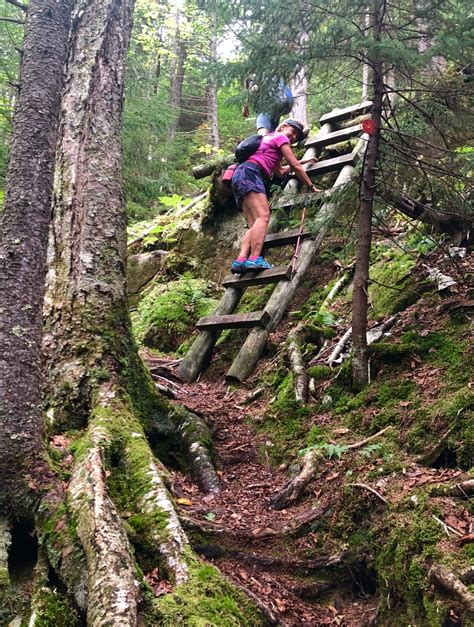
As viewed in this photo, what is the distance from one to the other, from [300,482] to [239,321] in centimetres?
254

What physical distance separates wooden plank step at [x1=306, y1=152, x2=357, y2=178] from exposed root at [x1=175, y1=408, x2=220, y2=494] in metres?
4.70

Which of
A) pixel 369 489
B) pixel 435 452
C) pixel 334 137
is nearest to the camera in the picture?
pixel 369 489

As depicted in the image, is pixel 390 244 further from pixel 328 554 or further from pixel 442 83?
pixel 328 554

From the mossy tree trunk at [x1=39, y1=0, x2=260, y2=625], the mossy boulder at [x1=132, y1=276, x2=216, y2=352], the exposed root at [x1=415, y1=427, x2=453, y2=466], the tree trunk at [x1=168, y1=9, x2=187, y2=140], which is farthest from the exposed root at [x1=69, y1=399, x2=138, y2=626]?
the tree trunk at [x1=168, y1=9, x2=187, y2=140]

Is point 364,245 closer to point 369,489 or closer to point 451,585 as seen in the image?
point 369,489

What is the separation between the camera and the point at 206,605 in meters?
2.25

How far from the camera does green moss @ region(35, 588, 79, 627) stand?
2.08 m

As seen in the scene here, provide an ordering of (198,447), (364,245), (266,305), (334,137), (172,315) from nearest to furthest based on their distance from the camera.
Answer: (198,447)
(364,245)
(266,305)
(172,315)
(334,137)

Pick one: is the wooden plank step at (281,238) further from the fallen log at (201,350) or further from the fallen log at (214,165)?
the fallen log at (214,165)

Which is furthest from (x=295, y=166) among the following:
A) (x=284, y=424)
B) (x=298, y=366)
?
(x=284, y=424)

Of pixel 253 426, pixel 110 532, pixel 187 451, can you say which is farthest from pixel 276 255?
pixel 110 532

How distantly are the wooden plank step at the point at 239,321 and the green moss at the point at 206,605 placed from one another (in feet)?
11.5

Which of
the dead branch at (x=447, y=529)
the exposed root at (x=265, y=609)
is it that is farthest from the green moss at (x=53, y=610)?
the dead branch at (x=447, y=529)

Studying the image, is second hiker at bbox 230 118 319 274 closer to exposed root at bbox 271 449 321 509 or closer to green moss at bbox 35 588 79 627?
exposed root at bbox 271 449 321 509
